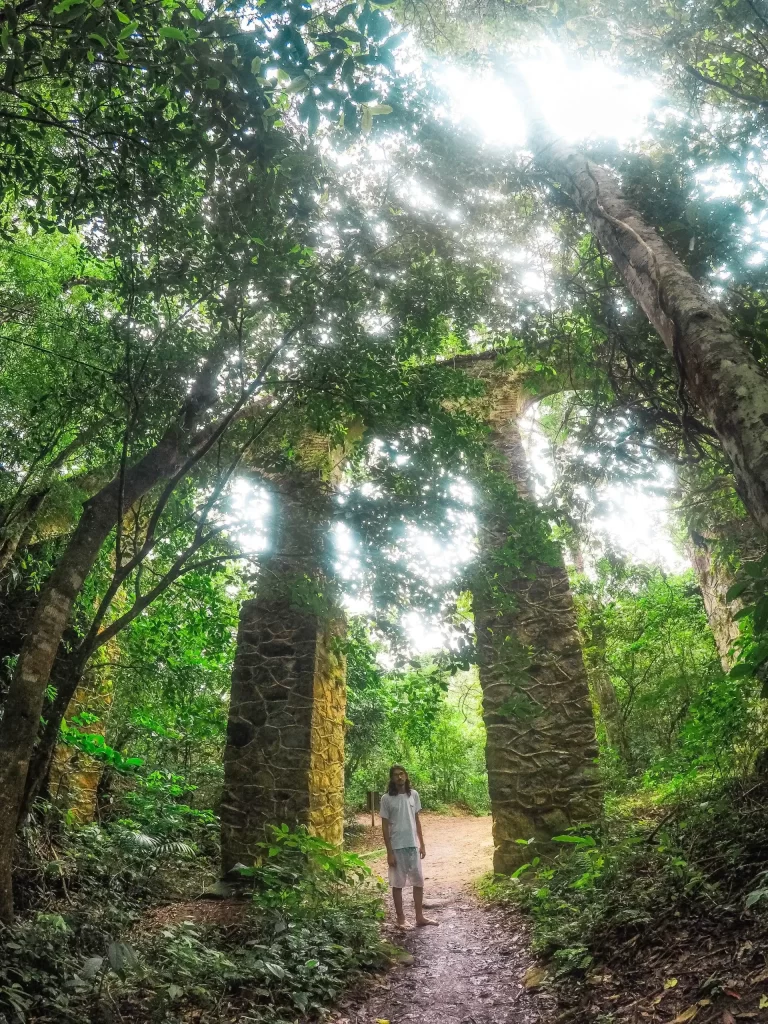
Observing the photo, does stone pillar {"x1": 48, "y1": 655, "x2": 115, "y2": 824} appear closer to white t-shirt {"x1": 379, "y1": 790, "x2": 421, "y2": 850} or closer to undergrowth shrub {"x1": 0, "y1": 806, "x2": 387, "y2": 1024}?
undergrowth shrub {"x1": 0, "y1": 806, "x2": 387, "y2": 1024}

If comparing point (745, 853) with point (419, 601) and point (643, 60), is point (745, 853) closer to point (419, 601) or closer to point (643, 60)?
point (419, 601)

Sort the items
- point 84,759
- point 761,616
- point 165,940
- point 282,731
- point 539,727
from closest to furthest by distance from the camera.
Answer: point 761,616, point 165,940, point 282,731, point 539,727, point 84,759

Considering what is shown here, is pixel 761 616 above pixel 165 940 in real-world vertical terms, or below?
above

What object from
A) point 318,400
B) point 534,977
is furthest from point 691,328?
point 534,977

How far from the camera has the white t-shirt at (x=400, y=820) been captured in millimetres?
5020

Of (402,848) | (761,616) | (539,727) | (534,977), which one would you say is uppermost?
(761,616)

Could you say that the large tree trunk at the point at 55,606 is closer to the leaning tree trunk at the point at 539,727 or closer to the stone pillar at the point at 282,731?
the stone pillar at the point at 282,731

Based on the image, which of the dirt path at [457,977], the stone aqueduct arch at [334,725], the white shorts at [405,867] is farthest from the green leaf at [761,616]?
the white shorts at [405,867]

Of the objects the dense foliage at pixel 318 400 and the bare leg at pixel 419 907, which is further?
the bare leg at pixel 419 907

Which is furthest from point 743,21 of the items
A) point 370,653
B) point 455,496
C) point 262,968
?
point 262,968

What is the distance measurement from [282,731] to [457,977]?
3111mm

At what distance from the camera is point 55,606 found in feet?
12.2

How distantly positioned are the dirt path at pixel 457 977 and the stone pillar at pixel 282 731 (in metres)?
1.46

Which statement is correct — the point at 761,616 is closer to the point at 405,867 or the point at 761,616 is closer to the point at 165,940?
the point at 165,940
